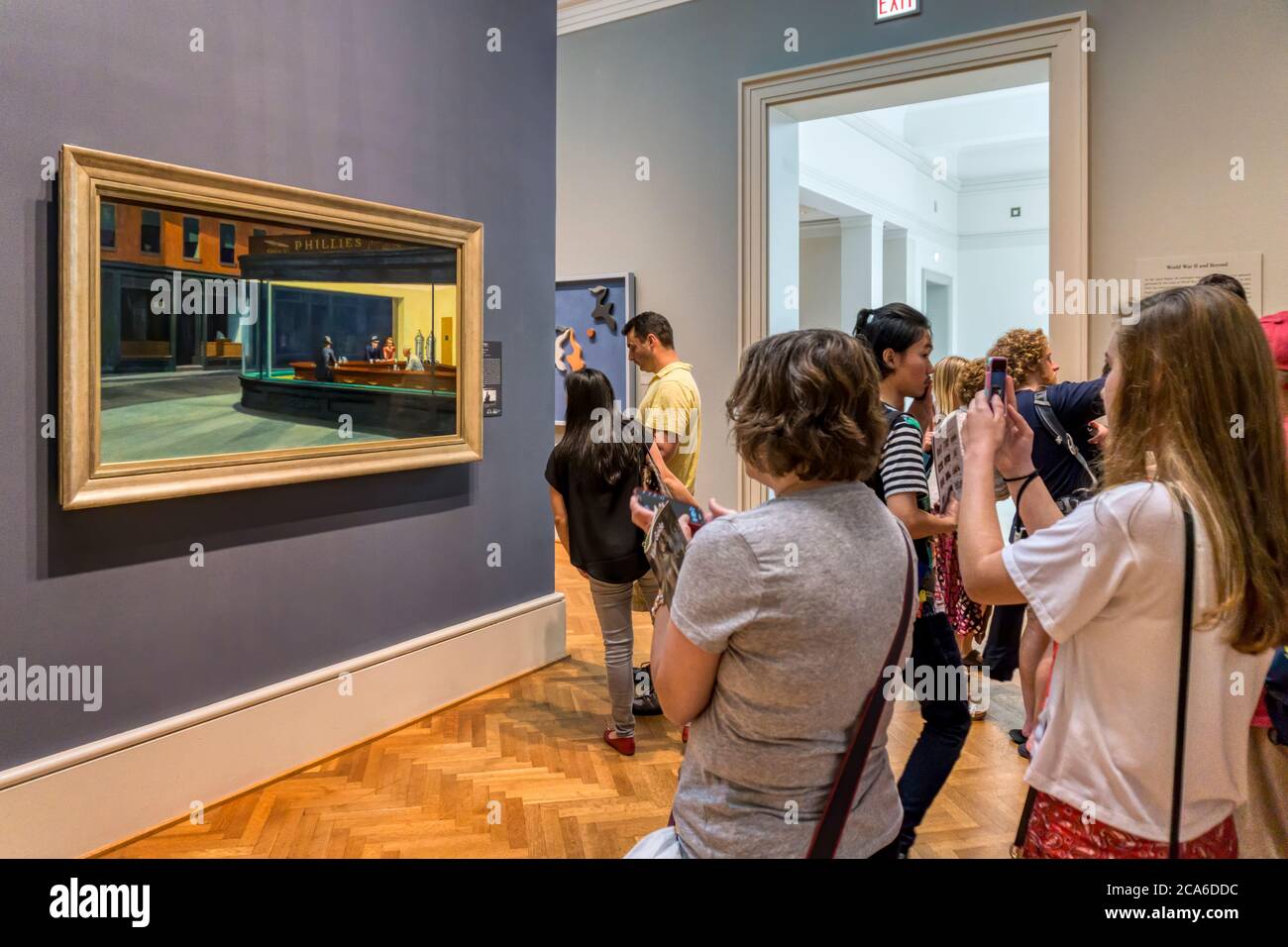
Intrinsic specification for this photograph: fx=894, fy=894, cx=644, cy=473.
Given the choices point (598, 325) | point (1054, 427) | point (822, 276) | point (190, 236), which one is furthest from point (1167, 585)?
point (822, 276)

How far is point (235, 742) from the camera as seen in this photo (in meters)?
3.56

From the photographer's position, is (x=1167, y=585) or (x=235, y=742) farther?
(x=235, y=742)

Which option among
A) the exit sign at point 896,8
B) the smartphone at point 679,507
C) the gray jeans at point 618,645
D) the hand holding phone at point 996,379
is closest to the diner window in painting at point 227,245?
the gray jeans at point 618,645

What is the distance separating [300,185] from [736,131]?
12.8 ft

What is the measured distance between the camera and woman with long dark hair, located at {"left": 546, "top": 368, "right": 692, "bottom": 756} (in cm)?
391

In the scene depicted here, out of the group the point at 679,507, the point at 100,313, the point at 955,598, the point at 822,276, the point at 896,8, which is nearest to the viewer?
the point at 679,507

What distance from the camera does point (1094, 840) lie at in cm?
146

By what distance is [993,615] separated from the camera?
397 cm

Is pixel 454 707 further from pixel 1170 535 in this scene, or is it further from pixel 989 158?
pixel 989 158

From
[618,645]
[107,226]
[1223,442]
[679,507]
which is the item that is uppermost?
[107,226]

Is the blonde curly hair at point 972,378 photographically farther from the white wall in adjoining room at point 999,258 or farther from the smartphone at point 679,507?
the white wall in adjoining room at point 999,258

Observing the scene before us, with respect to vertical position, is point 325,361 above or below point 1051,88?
below

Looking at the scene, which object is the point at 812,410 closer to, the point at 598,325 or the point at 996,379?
the point at 996,379

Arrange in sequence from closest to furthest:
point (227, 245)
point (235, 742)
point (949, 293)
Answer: point (227, 245) < point (235, 742) < point (949, 293)
